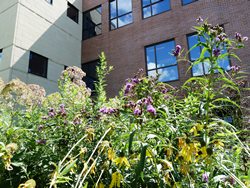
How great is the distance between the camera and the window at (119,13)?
12164 millimetres

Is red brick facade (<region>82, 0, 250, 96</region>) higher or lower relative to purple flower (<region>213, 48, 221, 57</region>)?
higher

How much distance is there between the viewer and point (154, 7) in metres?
11.4

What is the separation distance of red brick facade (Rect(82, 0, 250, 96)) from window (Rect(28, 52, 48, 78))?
113 inches

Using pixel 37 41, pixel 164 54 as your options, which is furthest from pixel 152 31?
pixel 37 41

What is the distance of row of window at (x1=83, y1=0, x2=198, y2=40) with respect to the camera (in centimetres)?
1133

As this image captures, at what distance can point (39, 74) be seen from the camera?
10.0 metres

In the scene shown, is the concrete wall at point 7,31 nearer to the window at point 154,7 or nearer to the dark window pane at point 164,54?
the window at point 154,7

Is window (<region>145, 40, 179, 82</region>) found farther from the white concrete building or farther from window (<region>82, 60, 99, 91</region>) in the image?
the white concrete building

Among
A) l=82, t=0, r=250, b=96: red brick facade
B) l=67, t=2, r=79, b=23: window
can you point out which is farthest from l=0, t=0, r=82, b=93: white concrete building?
l=82, t=0, r=250, b=96: red brick facade

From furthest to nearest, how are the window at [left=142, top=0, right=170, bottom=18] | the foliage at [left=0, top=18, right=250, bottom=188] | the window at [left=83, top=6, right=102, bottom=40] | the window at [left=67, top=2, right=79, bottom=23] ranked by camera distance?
the window at [left=83, top=6, right=102, bottom=40] → the window at [left=67, top=2, right=79, bottom=23] → the window at [left=142, top=0, right=170, bottom=18] → the foliage at [left=0, top=18, right=250, bottom=188]

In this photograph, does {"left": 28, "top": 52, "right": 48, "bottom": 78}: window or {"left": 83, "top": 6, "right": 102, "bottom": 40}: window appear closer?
{"left": 28, "top": 52, "right": 48, "bottom": 78}: window

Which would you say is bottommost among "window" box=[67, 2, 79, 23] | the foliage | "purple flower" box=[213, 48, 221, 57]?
the foliage

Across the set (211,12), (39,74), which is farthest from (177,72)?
(39,74)

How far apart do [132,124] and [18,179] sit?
816mm
